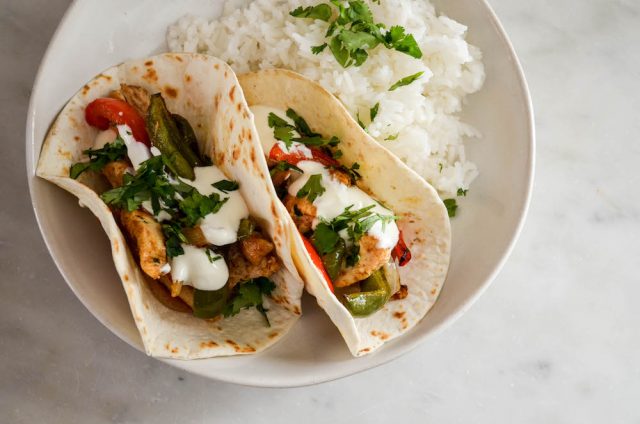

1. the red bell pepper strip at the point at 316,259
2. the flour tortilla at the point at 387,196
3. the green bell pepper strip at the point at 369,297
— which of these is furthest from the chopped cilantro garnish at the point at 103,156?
the green bell pepper strip at the point at 369,297

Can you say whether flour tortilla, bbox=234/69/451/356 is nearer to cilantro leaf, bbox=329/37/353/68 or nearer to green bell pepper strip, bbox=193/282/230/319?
cilantro leaf, bbox=329/37/353/68

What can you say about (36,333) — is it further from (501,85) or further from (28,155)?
(501,85)

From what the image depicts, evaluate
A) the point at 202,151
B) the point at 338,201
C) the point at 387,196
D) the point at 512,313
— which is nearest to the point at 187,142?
the point at 202,151

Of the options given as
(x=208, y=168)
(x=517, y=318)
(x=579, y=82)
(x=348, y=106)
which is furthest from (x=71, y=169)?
(x=579, y=82)

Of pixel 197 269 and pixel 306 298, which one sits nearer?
pixel 197 269

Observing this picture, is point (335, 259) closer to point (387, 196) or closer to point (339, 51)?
point (387, 196)

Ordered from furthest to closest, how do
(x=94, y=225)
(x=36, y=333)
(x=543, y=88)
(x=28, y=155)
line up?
(x=543, y=88), (x=36, y=333), (x=94, y=225), (x=28, y=155)

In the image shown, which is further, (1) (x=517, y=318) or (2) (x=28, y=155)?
(1) (x=517, y=318)
